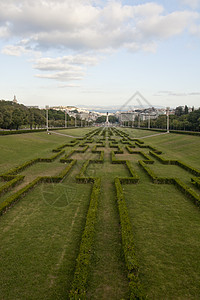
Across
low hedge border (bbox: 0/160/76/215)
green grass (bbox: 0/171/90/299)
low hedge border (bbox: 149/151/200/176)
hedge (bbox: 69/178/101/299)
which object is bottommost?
green grass (bbox: 0/171/90/299)

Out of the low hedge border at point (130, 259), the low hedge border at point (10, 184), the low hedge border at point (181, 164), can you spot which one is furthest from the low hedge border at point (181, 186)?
the low hedge border at point (10, 184)

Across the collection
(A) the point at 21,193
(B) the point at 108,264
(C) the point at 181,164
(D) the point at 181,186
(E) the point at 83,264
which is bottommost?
(B) the point at 108,264

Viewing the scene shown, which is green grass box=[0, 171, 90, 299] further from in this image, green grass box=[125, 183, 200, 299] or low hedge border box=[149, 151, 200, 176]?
low hedge border box=[149, 151, 200, 176]

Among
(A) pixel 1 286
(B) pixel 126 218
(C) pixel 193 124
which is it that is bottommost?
(A) pixel 1 286

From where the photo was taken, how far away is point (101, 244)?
6.11 metres

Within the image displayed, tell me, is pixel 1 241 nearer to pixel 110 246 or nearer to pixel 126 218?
pixel 110 246

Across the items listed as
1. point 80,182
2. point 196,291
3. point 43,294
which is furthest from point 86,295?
point 80,182

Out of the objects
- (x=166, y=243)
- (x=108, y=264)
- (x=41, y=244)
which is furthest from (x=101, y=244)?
(x=166, y=243)

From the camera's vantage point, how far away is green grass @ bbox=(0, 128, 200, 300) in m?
4.61

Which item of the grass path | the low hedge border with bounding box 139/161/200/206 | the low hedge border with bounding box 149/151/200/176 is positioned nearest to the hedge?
the grass path

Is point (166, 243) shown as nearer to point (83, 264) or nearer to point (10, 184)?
point (83, 264)

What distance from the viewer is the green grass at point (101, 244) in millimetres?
4609

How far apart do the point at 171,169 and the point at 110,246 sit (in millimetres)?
11152

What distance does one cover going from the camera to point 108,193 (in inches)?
408
